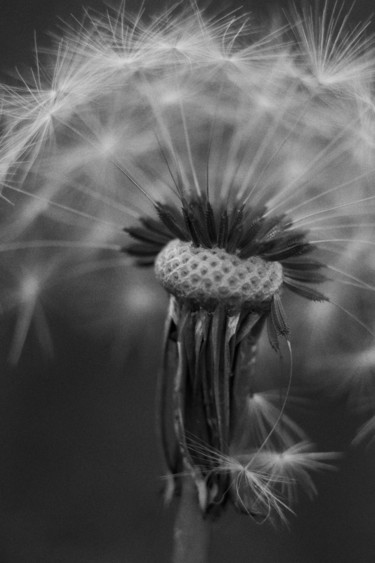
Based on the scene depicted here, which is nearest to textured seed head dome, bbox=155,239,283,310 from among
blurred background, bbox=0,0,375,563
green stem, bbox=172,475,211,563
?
green stem, bbox=172,475,211,563

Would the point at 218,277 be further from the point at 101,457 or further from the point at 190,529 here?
the point at 101,457

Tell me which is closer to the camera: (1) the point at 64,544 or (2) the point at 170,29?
(2) the point at 170,29

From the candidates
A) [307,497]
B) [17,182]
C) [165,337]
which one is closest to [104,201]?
[17,182]

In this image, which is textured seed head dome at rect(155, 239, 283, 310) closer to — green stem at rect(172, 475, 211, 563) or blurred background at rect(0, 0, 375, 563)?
green stem at rect(172, 475, 211, 563)

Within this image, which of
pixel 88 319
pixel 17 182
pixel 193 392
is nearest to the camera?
pixel 193 392

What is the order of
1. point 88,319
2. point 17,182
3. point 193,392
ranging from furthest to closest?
point 88,319
point 17,182
point 193,392

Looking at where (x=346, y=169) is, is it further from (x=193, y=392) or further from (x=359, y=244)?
(x=193, y=392)

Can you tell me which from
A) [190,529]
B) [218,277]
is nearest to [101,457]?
[190,529]
